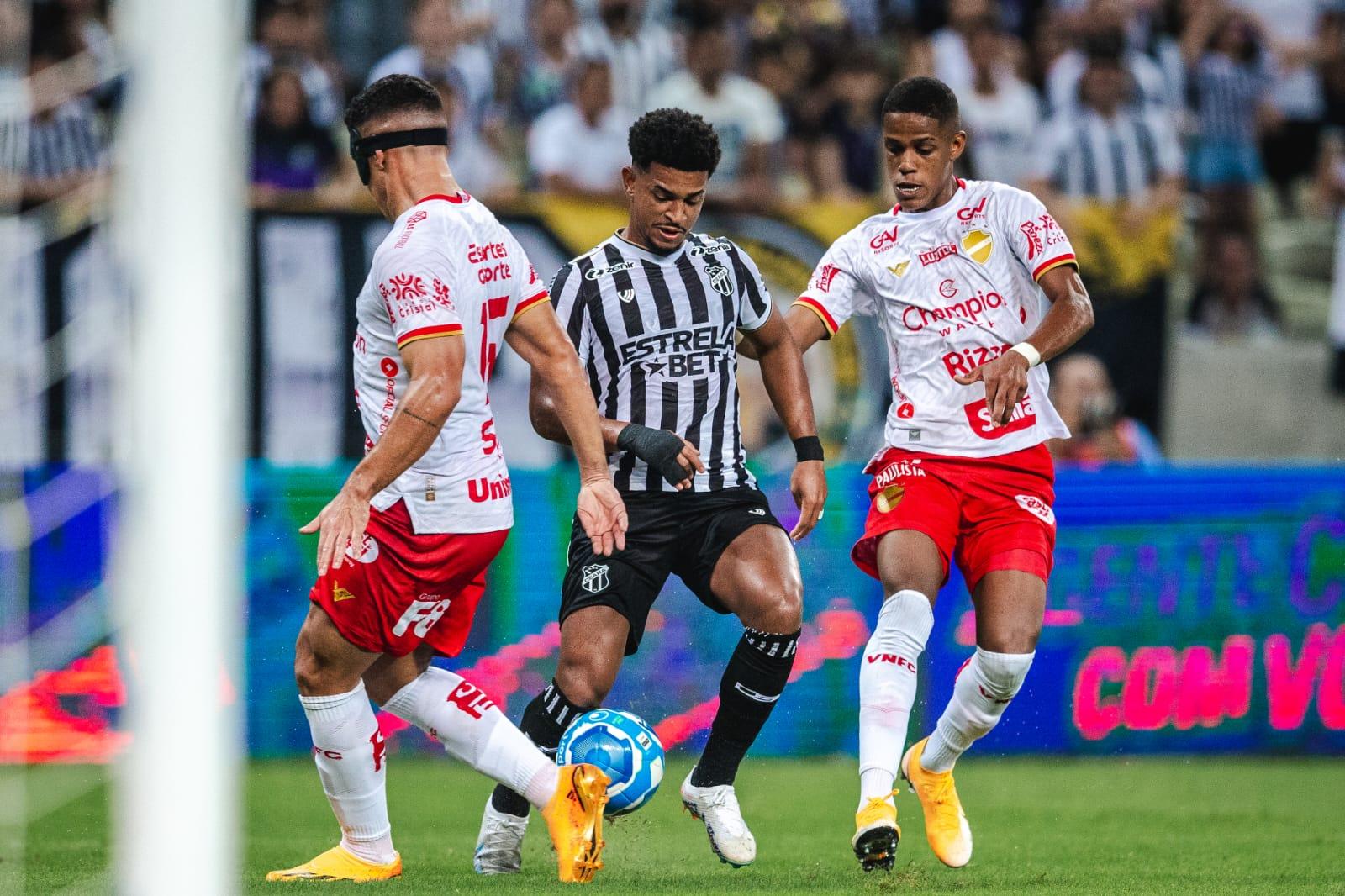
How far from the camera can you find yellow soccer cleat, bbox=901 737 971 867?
18.7 feet

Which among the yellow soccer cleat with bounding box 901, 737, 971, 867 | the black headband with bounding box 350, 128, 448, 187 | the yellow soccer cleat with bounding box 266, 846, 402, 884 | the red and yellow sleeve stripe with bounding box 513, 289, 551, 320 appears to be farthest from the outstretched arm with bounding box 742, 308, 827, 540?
the yellow soccer cleat with bounding box 266, 846, 402, 884

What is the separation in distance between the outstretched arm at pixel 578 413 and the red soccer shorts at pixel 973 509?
3.50 feet

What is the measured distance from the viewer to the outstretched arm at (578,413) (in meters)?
5.33

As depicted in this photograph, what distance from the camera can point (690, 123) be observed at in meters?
5.85

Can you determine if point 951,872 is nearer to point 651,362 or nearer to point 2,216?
point 651,362

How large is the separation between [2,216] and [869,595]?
5.50 meters

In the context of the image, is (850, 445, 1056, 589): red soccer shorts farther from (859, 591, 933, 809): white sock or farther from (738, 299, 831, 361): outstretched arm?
(738, 299, 831, 361): outstretched arm

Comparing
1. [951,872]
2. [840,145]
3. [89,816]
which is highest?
[840,145]

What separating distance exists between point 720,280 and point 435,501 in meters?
1.33

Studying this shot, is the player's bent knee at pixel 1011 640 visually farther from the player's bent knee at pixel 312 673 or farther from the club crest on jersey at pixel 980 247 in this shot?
the player's bent knee at pixel 312 673

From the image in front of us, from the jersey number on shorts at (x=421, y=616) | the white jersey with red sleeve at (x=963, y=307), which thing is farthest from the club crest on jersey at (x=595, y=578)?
the white jersey with red sleeve at (x=963, y=307)

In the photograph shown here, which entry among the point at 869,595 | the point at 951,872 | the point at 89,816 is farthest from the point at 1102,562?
the point at 89,816

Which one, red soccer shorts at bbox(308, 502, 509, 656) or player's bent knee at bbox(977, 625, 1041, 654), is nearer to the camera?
red soccer shorts at bbox(308, 502, 509, 656)

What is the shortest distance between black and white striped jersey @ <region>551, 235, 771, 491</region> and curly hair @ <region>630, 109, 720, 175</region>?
36 centimetres
